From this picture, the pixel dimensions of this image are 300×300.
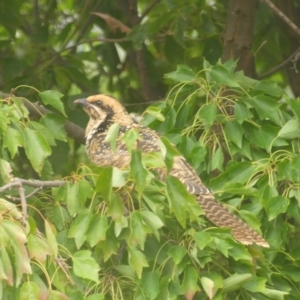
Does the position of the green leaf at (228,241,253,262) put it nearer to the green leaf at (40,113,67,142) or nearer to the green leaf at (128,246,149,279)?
the green leaf at (128,246,149,279)

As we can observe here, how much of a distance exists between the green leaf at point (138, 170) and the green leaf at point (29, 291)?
0.53m

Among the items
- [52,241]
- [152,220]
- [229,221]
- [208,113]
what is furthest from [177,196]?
[208,113]

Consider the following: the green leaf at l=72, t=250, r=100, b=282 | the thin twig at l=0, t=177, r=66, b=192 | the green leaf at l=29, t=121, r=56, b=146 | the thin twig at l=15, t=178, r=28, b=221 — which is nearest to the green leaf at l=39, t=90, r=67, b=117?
the green leaf at l=29, t=121, r=56, b=146

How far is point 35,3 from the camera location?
270 inches

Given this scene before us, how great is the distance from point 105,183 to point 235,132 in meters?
Result: 1.30

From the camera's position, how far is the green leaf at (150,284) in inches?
154

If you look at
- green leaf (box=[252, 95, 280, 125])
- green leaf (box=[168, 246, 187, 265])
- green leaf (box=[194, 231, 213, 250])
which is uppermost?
green leaf (box=[252, 95, 280, 125])

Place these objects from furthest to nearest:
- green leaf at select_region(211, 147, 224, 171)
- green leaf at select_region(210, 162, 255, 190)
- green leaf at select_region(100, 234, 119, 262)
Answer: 1. green leaf at select_region(211, 147, 224, 171)
2. green leaf at select_region(210, 162, 255, 190)
3. green leaf at select_region(100, 234, 119, 262)

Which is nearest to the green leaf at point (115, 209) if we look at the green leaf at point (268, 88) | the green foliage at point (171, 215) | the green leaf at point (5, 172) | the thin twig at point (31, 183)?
the green foliage at point (171, 215)

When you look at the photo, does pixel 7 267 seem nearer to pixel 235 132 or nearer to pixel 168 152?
pixel 168 152

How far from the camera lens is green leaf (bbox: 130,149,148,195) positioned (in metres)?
3.67

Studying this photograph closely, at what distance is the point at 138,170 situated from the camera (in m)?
3.68

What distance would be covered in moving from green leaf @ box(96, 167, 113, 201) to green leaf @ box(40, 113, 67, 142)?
1.27 metres

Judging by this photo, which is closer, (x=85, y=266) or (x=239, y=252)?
(x=85, y=266)
